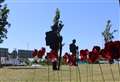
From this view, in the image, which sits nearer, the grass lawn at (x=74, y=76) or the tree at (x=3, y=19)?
the grass lawn at (x=74, y=76)

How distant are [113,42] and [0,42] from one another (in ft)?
129

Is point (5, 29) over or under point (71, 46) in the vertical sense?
over

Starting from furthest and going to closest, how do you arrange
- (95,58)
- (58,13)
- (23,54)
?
(23,54) → (58,13) → (95,58)

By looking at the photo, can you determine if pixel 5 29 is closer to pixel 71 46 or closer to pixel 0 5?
pixel 0 5

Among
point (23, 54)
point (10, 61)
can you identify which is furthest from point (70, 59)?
point (23, 54)

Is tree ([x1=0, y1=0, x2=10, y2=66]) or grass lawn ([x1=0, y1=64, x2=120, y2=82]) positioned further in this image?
tree ([x1=0, y1=0, x2=10, y2=66])


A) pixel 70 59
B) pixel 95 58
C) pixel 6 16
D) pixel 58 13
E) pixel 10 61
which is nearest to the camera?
pixel 95 58

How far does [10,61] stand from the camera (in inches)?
3091

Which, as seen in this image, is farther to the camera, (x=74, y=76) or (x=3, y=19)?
(x=3, y=19)

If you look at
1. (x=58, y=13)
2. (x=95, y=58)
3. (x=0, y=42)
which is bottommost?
(x=95, y=58)

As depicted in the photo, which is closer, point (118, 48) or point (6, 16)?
point (118, 48)

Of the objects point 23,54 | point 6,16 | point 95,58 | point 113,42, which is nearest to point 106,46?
point 113,42

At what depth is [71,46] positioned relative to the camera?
8.78 metres

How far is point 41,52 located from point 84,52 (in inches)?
43.3
